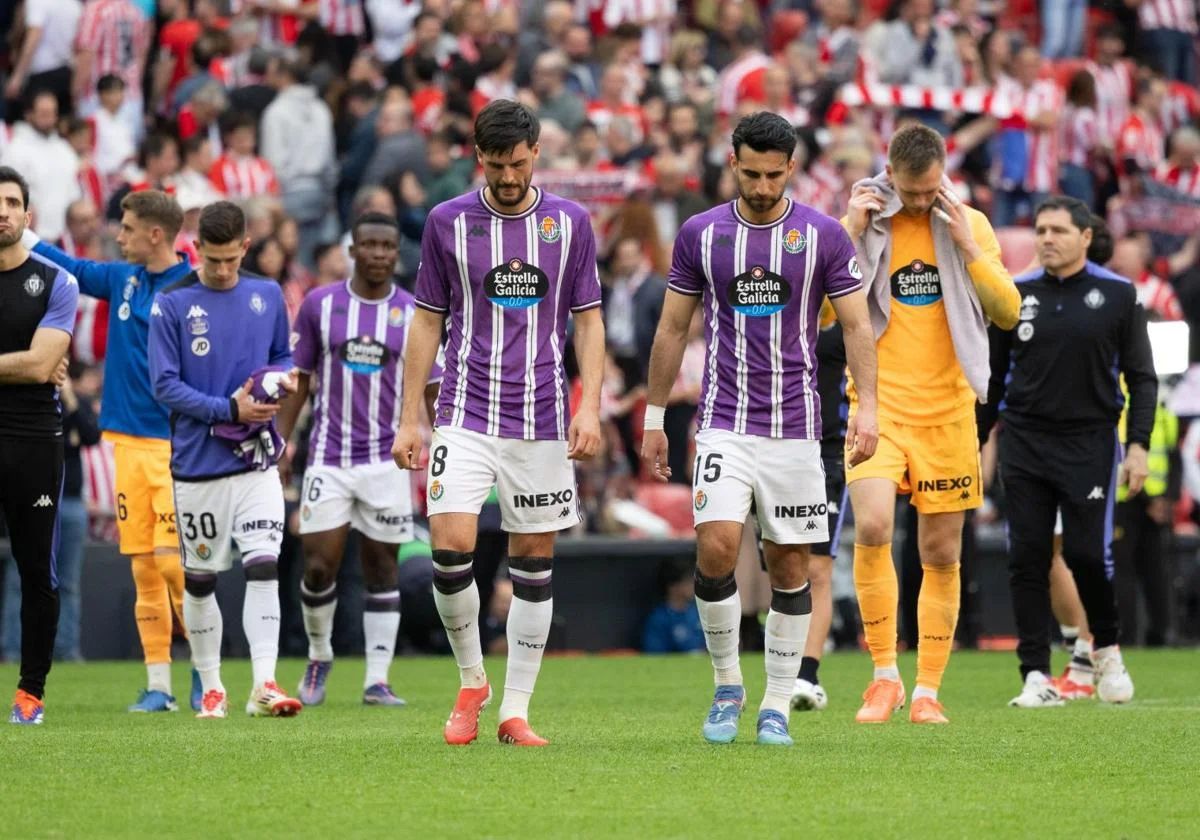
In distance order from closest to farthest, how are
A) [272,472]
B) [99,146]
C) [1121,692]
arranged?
[272,472], [1121,692], [99,146]

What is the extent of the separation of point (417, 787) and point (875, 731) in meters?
2.76

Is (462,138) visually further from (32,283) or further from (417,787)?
(417,787)

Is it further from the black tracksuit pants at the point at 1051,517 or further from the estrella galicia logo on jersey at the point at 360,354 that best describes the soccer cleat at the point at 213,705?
the black tracksuit pants at the point at 1051,517

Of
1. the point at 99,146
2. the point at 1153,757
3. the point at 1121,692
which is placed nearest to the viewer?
the point at 1153,757

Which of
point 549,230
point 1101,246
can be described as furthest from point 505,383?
point 1101,246

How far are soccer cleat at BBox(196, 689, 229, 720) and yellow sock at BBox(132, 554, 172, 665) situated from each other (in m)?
0.82

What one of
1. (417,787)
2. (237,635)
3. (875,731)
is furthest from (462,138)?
(417,787)

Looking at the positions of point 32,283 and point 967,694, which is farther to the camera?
point 967,694

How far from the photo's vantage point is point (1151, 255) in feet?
66.7

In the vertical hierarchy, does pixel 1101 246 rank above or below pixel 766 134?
below

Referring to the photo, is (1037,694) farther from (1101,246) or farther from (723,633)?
(723,633)

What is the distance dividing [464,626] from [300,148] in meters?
11.6

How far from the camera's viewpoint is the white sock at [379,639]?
11180 mm

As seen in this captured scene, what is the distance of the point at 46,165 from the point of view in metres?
17.0
